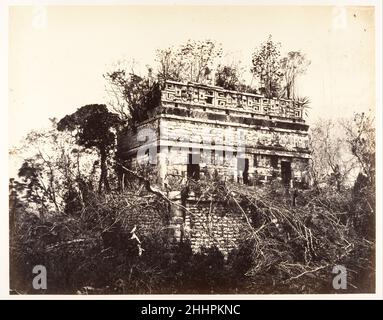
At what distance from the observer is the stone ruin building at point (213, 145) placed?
7223 mm

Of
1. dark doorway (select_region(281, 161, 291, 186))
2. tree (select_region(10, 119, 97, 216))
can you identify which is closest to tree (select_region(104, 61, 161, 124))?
tree (select_region(10, 119, 97, 216))

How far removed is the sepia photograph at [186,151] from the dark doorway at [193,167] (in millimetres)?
37

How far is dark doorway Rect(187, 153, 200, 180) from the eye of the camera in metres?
7.27

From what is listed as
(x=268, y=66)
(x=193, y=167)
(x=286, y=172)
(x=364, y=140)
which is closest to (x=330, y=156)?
(x=364, y=140)

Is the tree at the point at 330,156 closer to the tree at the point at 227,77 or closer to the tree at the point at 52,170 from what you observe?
the tree at the point at 227,77

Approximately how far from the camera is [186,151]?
7254 millimetres

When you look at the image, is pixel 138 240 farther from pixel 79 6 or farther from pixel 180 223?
pixel 79 6

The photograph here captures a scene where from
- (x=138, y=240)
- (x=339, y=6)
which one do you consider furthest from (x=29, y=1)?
(x=339, y=6)

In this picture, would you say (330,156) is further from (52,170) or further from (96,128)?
(52,170)

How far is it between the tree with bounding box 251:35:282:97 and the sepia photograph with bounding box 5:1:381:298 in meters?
0.02

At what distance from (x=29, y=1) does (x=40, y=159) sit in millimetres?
1894

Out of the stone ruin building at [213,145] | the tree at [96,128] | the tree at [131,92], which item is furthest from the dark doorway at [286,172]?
the tree at [96,128]

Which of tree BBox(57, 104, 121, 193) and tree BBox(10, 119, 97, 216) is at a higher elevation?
tree BBox(57, 104, 121, 193)

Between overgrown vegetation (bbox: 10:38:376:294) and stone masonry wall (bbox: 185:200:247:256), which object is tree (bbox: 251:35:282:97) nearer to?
overgrown vegetation (bbox: 10:38:376:294)
